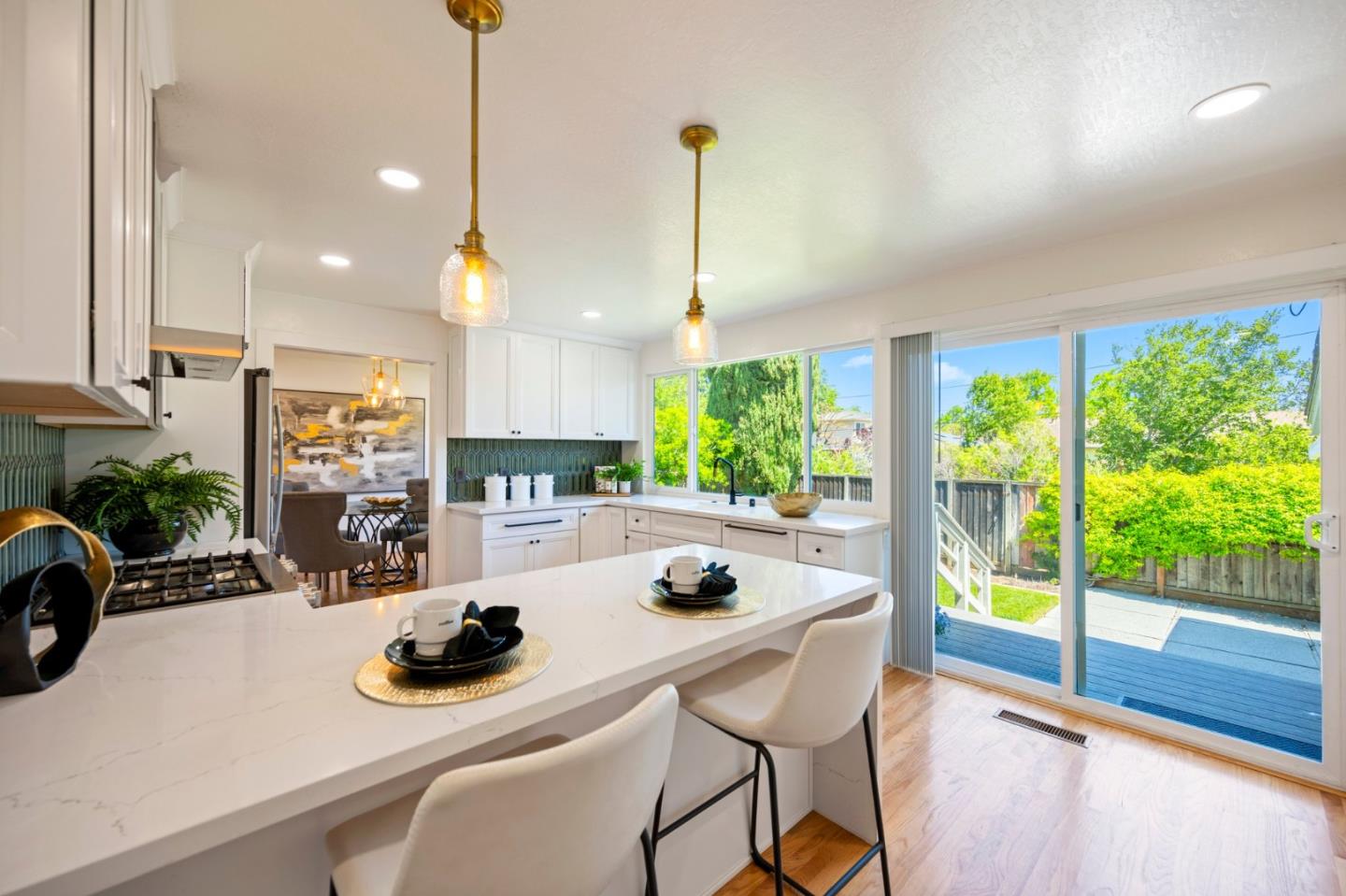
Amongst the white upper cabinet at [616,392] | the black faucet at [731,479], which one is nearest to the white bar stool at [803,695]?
the black faucet at [731,479]

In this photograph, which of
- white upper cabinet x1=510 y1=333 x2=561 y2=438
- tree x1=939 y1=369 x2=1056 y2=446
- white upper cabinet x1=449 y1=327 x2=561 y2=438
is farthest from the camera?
white upper cabinet x1=510 y1=333 x2=561 y2=438

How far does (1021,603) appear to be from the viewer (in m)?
3.08

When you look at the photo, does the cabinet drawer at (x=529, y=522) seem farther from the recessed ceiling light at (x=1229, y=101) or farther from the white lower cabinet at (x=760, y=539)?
the recessed ceiling light at (x=1229, y=101)

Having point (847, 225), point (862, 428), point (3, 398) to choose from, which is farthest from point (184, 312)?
point (862, 428)

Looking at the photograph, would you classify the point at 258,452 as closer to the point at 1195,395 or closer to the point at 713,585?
the point at 713,585

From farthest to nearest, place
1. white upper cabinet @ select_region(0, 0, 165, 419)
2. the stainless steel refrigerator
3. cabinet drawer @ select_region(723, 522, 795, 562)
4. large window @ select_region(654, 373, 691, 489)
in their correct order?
large window @ select_region(654, 373, 691, 489), cabinet drawer @ select_region(723, 522, 795, 562), the stainless steel refrigerator, white upper cabinet @ select_region(0, 0, 165, 419)

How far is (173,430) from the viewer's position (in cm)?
253

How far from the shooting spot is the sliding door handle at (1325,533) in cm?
213

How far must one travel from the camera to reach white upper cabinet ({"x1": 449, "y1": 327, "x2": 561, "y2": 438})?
4121 millimetres

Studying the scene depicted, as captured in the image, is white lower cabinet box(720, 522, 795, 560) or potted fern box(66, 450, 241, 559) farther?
white lower cabinet box(720, 522, 795, 560)

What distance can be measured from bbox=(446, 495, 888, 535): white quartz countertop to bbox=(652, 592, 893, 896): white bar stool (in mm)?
1702

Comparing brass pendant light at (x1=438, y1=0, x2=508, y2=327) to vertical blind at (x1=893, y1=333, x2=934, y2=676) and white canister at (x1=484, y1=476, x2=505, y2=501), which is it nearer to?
vertical blind at (x1=893, y1=333, x2=934, y2=676)

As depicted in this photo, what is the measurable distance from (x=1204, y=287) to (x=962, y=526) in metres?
1.59

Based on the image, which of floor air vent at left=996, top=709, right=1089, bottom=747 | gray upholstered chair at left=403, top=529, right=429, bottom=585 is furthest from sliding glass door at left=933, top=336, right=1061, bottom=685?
gray upholstered chair at left=403, top=529, right=429, bottom=585
